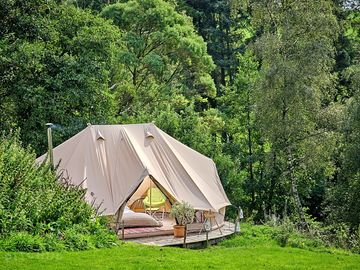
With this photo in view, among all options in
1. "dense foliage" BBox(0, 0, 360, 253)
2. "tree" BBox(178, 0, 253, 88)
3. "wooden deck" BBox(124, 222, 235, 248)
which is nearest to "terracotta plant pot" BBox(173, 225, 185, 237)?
"wooden deck" BBox(124, 222, 235, 248)

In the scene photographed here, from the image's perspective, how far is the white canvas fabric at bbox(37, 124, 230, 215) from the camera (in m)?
12.1

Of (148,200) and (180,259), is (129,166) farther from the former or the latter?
(180,259)

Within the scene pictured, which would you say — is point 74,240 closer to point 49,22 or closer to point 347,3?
point 49,22

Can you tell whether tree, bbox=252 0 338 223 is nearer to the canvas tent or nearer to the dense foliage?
the dense foliage

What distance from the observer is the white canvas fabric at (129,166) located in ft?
39.6

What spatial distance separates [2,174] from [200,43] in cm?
1334

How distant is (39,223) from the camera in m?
8.72

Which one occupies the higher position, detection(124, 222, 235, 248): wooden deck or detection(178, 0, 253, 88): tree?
detection(178, 0, 253, 88): tree

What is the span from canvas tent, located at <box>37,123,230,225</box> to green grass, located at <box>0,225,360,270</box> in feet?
8.53

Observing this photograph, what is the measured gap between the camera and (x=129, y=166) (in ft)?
41.0

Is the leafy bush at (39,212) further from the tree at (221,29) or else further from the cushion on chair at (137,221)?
the tree at (221,29)

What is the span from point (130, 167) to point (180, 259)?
458 cm

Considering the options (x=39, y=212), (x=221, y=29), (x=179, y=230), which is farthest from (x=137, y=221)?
(x=221, y=29)

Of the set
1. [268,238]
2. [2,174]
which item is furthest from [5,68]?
[268,238]
